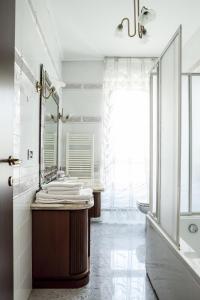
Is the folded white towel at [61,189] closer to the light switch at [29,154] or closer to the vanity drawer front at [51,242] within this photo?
the vanity drawer front at [51,242]

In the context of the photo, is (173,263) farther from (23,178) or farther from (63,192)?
(23,178)

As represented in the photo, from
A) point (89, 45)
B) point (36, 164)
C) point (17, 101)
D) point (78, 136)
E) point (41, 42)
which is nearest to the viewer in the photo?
point (17, 101)

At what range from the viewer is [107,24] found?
11.8ft

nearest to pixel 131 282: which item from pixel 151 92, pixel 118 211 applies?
pixel 151 92

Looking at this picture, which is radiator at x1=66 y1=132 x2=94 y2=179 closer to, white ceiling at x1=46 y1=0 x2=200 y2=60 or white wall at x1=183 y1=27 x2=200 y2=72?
white ceiling at x1=46 y1=0 x2=200 y2=60

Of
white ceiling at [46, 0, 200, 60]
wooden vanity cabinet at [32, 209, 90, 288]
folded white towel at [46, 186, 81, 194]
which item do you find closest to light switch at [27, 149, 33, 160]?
folded white towel at [46, 186, 81, 194]

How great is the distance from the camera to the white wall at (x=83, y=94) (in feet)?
15.8

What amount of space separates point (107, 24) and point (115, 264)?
2.83 metres

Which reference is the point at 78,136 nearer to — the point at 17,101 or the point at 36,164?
the point at 36,164

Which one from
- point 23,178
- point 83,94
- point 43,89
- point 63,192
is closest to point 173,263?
point 63,192

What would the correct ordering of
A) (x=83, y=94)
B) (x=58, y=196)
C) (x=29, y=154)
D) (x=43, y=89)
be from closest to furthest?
(x=29, y=154) < (x=58, y=196) < (x=43, y=89) < (x=83, y=94)

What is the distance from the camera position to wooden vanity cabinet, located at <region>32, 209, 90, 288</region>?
8.02ft

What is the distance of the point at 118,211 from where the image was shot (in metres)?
4.74

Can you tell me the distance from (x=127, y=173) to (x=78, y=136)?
3.30 feet
